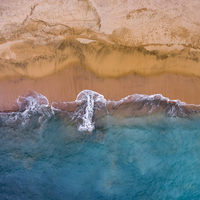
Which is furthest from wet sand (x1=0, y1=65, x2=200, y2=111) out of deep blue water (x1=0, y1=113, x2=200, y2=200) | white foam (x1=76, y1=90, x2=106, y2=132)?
deep blue water (x1=0, y1=113, x2=200, y2=200)

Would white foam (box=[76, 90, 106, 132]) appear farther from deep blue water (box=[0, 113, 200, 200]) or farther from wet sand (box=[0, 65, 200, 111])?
deep blue water (box=[0, 113, 200, 200])

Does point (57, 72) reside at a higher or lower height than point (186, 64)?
lower

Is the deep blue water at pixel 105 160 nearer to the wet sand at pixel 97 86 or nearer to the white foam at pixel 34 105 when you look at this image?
the white foam at pixel 34 105

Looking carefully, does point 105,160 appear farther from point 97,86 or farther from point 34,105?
point 34,105

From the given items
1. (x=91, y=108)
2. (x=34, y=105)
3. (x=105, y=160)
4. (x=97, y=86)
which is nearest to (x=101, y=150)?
(x=105, y=160)

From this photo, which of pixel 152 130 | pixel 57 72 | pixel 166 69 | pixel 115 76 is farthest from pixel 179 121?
pixel 57 72

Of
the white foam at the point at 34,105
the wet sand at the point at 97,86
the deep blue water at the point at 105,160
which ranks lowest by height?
the deep blue water at the point at 105,160

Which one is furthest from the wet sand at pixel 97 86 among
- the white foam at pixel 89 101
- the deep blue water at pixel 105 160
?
the deep blue water at pixel 105 160

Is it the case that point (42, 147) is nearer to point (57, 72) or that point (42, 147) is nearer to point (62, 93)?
point (62, 93)
